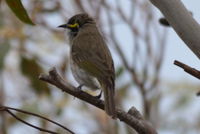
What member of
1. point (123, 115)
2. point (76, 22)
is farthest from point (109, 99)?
point (76, 22)

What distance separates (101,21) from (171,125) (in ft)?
4.87

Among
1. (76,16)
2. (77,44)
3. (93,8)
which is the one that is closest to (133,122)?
(77,44)

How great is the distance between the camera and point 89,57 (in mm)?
4336

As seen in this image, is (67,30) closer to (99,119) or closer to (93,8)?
(93,8)

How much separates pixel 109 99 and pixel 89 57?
1.03m

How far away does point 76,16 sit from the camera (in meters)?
4.88

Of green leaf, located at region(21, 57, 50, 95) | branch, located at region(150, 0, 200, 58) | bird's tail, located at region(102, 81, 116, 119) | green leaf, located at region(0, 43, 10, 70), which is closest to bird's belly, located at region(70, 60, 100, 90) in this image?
bird's tail, located at region(102, 81, 116, 119)

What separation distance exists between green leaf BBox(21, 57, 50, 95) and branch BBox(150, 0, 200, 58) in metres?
2.47

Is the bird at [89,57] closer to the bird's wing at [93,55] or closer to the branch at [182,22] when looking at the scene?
the bird's wing at [93,55]

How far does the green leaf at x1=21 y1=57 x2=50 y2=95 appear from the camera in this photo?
175 inches

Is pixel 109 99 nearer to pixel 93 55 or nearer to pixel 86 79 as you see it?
pixel 86 79

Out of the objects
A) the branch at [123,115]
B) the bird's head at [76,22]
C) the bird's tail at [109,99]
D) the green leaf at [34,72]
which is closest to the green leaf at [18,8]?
the branch at [123,115]

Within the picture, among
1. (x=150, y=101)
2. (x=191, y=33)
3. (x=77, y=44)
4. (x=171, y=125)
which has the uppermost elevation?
(x=191, y=33)

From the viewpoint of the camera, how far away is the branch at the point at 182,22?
6.63 ft
